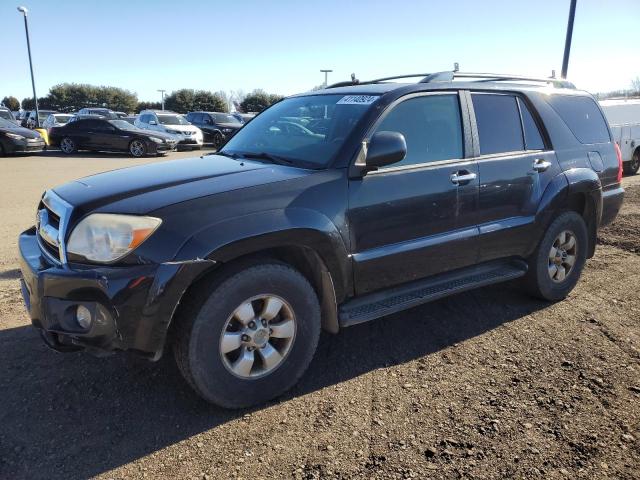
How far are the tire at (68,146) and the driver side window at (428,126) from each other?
Answer: 18.9 m

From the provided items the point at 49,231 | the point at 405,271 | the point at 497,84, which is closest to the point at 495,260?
the point at 405,271

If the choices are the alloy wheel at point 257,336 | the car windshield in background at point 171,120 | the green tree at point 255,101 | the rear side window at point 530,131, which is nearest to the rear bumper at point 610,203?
the rear side window at point 530,131

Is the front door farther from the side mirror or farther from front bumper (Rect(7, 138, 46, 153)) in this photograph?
front bumper (Rect(7, 138, 46, 153))

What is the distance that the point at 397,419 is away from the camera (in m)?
2.84

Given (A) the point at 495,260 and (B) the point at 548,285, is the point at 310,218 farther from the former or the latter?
(B) the point at 548,285

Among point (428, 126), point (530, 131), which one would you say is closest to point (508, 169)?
point (530, 131)

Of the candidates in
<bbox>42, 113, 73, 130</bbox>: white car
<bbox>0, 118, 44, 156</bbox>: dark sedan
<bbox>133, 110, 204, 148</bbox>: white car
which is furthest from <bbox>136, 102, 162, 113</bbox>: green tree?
<bbox>0, 118, 44, 156</bbox>: dark sedan

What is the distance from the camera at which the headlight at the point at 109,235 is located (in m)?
2.58

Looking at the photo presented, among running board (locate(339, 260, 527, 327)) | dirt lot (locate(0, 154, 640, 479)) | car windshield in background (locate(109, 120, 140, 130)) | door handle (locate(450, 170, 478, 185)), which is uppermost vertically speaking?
car windshield in background (locate(109, 120, 140, 130))

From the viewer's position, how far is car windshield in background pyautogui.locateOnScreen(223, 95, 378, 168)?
3.39 meters

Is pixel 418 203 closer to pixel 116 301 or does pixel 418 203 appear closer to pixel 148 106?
pixel 116 301

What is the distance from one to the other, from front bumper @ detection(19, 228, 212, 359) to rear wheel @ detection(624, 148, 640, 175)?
48.9ft

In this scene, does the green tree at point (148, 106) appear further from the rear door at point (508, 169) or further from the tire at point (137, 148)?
the rear door at point (508, 169)

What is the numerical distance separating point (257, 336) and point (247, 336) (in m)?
0.06
